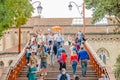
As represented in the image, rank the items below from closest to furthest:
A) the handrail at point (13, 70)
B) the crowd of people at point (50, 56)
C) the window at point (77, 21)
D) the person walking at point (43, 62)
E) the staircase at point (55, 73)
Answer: the crowd of people at point (50, 56), the handrail at point (13, 70), the person walking at point (43, 62), the staircase at point (55, 73), the window at point (77, 21)

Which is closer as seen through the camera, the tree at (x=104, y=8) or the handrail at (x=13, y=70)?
the handrail at (x=13, y=70)

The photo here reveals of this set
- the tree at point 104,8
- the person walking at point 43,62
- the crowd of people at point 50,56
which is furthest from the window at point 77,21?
the person walking at point 43,62

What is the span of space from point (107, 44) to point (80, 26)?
9108mm

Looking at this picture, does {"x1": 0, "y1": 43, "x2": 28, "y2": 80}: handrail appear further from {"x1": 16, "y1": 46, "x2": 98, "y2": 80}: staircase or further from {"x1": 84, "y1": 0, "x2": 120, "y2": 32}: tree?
{"x1": 84, "y1": 0, "x2": 120, "y2": 32}: tree

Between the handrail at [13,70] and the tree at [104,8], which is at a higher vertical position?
the tree at [104,8]

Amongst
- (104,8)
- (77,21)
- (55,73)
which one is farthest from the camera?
(77,21)

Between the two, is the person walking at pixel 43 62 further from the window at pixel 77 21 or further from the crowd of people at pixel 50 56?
the window at pixel 77 21

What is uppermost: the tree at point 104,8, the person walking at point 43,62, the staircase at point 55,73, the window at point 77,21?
the window at point 77,21

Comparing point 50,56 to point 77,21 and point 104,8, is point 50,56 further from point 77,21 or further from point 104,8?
point 77,21

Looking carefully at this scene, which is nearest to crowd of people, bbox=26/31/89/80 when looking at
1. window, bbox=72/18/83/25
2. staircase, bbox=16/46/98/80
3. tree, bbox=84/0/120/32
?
Result: staircase, bbox=16/46/98/80

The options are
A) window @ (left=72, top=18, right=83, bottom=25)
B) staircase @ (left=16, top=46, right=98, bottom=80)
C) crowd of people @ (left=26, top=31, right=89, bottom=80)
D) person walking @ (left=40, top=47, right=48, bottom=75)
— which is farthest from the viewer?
window @ (left=72, top=18, right=83, bottom=25)

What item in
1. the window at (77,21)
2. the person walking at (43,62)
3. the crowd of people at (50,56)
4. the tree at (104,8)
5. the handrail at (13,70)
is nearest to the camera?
the crowd of people at (50,56)

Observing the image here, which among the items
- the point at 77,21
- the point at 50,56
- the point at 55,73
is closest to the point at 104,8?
the point at 50,56

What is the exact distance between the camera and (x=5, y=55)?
289 feet
